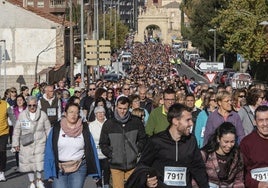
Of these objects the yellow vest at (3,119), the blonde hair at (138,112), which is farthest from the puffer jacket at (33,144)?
the yellow vest at (3,119)

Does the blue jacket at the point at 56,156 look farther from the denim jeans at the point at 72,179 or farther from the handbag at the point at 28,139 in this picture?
the handbag at the point at 28,139

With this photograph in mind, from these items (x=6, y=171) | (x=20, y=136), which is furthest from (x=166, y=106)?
(x=6, y=171)

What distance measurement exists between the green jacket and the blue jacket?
1487 mm

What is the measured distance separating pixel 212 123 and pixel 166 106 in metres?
0.84

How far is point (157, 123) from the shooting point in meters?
11.4

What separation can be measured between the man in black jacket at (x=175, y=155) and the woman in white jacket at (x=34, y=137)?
18.0 feet

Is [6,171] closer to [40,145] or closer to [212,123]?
[40,145]

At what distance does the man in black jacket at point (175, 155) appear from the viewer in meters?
7.78

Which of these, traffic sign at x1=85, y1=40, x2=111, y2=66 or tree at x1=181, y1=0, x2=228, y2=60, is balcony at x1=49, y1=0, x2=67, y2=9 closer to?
tree at x1=181, y1=0, x2=228, y2=60

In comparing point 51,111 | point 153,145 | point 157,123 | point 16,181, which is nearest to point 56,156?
point 157,123

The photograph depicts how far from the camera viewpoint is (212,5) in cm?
8481

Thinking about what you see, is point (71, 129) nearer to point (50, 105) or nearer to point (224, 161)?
point (224, 161)

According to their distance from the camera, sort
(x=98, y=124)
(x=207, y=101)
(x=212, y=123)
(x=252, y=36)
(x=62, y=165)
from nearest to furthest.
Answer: (x=62, y=165) → (x=212, y=123) → (x=98, y=124) → (x=207, y=101) → (x=252, y=36)

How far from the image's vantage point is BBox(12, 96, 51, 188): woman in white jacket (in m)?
13.1
